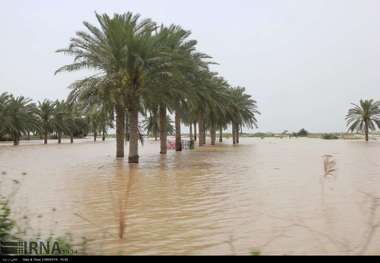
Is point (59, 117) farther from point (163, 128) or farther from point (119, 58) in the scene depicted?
point (119, 58)

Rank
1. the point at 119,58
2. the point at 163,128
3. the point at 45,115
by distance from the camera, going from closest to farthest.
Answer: the point at 119,58
the point at 163,128
the point at 45,115

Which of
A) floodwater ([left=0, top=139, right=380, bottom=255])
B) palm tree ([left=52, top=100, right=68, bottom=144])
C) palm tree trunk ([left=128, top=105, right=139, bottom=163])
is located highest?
palm tree ([left=52, top=100, right=68, bottom=144])

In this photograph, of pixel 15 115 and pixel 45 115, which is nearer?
pixel 15 115

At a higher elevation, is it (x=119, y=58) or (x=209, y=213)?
(x=119, y=58)

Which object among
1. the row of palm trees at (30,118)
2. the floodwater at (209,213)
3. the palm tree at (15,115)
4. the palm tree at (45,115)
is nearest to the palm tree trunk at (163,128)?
the row of palm trees at (30,118)

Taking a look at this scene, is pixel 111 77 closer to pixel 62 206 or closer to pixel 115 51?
pixel 115 51

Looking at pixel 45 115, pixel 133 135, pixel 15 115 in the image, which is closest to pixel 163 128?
pixel 133 135

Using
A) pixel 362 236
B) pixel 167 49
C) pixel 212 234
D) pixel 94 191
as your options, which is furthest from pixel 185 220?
pixel 167 49

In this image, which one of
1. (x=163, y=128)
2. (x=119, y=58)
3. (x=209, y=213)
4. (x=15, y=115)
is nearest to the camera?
(x=209, y=213)

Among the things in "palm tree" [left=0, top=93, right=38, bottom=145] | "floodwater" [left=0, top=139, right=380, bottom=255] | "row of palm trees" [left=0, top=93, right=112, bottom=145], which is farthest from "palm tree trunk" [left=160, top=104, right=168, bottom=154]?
"palm tree" [left=0, top=93, right=38, bottom=145]

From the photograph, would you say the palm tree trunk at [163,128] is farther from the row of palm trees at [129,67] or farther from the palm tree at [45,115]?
the palm tree at [45,115]

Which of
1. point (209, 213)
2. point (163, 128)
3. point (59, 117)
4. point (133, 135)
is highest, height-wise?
point (59, 117)

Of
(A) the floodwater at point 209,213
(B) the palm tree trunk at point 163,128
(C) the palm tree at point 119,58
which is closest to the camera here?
(A) the floodwater at point 209,213

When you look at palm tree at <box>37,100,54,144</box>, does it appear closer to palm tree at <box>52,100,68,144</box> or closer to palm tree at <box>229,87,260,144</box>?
palm tree at <box>52,100,68,144</box>
